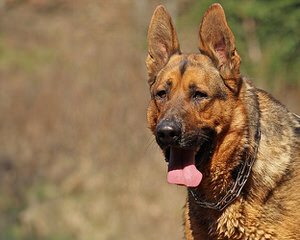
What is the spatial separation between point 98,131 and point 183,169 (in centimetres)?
1296

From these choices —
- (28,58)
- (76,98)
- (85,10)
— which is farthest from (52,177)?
(85,10)

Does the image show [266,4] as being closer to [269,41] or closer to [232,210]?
[269,41]

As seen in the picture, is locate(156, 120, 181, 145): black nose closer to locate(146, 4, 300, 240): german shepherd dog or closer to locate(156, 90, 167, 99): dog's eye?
locate(146, 4, 300, 240): german shepherd dog

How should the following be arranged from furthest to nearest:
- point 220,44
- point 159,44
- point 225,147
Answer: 1. point 159,44
2. point 220,44
3. point 225,147

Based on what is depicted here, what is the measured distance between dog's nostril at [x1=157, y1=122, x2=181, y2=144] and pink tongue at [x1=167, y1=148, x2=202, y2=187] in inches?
11.6

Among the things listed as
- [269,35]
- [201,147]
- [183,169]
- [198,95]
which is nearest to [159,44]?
[198,95]

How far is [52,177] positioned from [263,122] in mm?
12151

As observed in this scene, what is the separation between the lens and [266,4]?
22688 mm

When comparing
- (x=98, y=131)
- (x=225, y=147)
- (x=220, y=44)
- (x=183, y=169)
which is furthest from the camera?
(x=98, y=131)

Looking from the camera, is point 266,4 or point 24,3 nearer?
point 266,4

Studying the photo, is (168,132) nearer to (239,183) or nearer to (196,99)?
(196,99)

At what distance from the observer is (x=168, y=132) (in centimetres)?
A: 631

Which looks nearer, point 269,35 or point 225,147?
point 225,147

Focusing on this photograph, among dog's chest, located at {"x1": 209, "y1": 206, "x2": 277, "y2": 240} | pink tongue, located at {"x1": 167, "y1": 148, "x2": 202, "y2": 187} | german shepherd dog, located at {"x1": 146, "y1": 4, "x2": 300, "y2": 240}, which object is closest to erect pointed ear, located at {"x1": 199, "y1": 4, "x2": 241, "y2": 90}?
german shepherd dog, located at {"x1": 146, "y1": 4, "x2": 300, "y2": 240}
